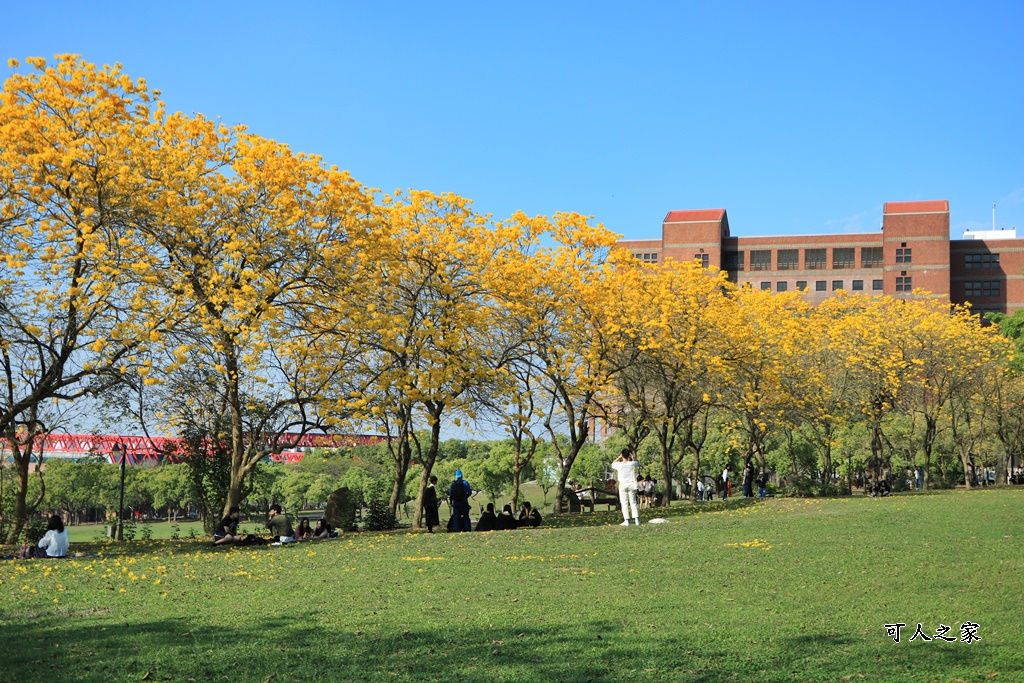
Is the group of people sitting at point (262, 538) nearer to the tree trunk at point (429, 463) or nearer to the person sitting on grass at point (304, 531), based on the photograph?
the person sitting on grass at point (304, 531)

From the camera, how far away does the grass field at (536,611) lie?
7.62m

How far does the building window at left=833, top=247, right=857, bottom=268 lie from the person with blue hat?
3678 inches

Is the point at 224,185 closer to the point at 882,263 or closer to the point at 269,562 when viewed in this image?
the point at 269,562

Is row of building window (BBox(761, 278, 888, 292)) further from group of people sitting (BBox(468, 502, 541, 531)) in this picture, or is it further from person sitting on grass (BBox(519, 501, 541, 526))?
group of people sitting (BBox(468, 502, 541, 531))

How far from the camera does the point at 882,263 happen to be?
10662cm

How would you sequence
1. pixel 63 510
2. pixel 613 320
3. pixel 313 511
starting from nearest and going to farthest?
pixel 613 320 < pixel 63 510 < pixel 313 511

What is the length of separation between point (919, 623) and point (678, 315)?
21.7 metres

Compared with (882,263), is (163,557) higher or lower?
lower

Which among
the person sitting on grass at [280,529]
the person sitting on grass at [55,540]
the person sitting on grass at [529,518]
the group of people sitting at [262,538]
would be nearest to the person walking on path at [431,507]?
the person sitting on grass at [529,518]

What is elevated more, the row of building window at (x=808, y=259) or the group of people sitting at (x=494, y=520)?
the row of building window at (x=808, y=259)

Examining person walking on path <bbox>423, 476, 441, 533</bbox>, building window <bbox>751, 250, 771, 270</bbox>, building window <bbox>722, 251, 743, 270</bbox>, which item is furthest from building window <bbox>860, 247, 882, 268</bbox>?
person walking on path <bbox>423, 476, 441, 533</bbox>

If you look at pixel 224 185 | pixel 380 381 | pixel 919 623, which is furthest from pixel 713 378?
pixel 919 623

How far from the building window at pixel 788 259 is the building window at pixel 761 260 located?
124 centimetres

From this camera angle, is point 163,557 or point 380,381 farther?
point 380,381
